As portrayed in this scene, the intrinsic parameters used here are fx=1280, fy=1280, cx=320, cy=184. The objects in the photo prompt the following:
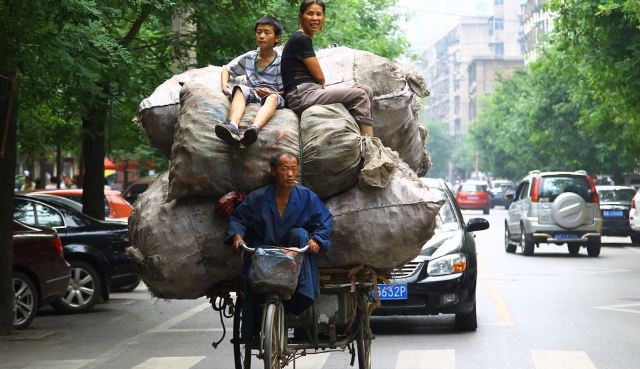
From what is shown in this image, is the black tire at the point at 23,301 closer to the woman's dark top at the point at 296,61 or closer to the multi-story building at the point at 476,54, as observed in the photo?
the woman's dark top at the point at 296,61

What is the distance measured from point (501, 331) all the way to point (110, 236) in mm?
6216

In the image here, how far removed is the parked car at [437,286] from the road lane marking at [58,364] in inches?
121

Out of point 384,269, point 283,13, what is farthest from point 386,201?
point 283,13

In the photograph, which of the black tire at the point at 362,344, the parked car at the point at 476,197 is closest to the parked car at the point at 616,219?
the black tire at the point at 362,344

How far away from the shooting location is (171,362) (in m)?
11.0

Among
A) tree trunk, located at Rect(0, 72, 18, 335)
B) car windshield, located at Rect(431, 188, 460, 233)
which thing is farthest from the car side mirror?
tree trunk, located at Rect(0, 72, 18, 335)

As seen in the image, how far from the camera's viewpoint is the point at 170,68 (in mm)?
18844

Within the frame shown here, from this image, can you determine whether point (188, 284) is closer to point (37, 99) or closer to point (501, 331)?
point (501, 331)

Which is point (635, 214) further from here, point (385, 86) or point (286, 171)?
point (286, 171)

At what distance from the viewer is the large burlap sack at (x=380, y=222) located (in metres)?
8.07

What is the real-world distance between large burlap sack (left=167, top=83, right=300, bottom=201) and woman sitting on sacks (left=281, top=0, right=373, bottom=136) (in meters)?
0.43

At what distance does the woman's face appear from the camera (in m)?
8.88

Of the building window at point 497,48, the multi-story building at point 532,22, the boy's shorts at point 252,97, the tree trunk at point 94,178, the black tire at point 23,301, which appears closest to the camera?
the boy's shorts at point 252,97

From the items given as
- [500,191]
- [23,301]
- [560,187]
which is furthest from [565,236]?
[500,191]
